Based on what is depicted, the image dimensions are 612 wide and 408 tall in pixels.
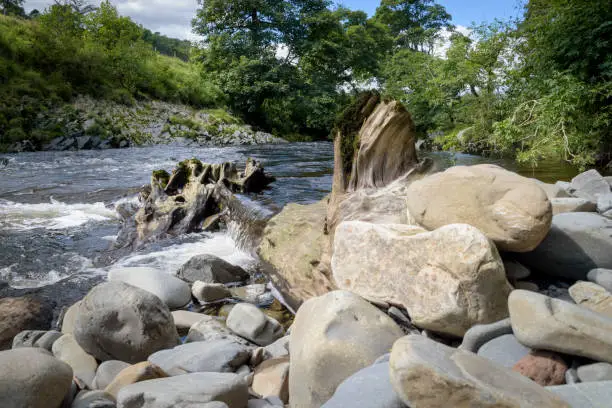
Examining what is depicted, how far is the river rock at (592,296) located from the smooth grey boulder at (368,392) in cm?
144

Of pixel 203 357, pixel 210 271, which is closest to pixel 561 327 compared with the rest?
pixel 203 357

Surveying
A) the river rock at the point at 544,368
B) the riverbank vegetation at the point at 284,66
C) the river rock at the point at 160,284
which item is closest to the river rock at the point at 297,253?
the river rock at the point at 160,284

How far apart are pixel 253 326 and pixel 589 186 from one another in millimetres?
5270

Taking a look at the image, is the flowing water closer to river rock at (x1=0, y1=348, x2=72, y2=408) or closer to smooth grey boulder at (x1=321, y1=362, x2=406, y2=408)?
river rock at (x1=0, y1=348, x2=72, y2=408)

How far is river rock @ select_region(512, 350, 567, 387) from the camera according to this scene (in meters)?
1.82

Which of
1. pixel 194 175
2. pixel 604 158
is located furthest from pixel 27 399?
pixel 604 158

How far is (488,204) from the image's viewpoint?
2.73m

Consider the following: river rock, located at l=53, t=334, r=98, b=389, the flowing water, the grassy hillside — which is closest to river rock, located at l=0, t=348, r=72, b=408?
river rock, located at l=53, t=334, r=98, b=389

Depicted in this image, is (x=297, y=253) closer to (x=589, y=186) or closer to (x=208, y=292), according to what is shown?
(x=208, y=292)

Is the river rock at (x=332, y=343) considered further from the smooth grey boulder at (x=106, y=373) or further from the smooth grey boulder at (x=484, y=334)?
the smooth grey boulder at (x=106, y=373)

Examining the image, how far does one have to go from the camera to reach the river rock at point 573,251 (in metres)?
2.85

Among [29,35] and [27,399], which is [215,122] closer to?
[29,35]

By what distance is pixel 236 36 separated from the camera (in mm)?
29969

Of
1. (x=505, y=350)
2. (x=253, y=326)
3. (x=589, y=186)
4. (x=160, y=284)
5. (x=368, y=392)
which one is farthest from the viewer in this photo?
(x=589, y=186)
